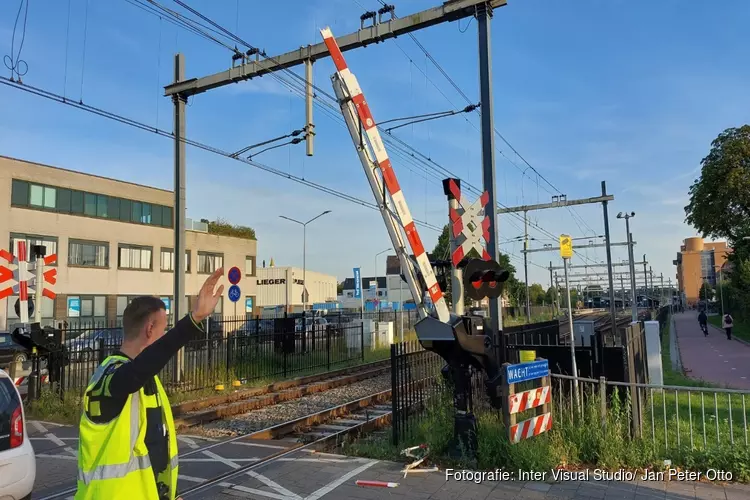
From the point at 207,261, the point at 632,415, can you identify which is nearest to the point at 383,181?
the point at 632,415

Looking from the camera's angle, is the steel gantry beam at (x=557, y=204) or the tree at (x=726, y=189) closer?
the steel gantry beam at (x=557, y=204)

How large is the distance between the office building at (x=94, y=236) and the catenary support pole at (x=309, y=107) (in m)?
23.1

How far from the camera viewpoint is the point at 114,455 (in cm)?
250

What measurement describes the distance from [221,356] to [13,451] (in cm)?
1029

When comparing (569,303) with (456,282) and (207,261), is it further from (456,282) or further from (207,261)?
(207,261)

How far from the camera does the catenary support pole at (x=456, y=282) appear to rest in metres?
7.07

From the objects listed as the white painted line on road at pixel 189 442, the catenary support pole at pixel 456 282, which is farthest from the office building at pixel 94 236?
the catenary support pole at pixel 456 282

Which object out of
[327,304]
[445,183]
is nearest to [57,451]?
[445,183]

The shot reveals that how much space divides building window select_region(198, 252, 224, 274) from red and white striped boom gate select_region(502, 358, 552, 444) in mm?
42229

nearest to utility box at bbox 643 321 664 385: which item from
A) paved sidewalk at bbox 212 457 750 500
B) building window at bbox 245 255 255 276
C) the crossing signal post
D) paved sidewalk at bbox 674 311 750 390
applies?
the crossing signal post

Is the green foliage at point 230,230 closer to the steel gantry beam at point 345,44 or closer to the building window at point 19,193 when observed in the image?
the building window at point 19,193

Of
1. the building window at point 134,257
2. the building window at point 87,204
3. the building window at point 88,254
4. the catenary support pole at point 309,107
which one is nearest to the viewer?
the catenary support pole at point 309,107

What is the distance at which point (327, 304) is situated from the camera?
79.7 meters

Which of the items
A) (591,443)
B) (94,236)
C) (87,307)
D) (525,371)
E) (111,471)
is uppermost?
(94,236)
